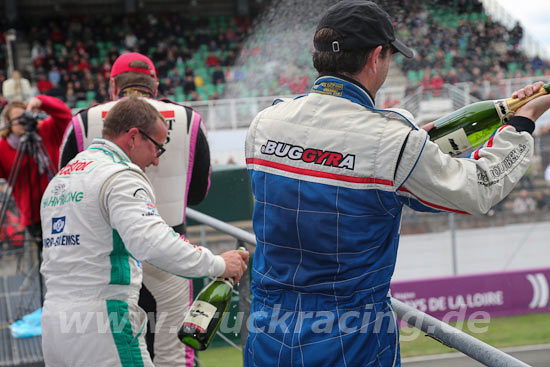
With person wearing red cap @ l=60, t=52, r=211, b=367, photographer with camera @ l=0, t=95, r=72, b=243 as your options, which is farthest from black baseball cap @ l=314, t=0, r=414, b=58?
photographer with camera @ l=0, t=95, r=72, b=243

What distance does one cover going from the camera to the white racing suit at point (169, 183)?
285 centimetres

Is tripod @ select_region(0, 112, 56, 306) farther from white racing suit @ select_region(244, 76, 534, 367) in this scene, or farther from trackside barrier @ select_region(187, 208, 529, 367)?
trackside barrier @ select_region(187, 208, 529, 367)

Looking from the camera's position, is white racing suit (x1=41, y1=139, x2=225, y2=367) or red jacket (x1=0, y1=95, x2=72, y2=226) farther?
red jacket (x1=0, y1=95, x2=72, y2=226)

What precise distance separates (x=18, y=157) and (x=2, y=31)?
1771 centimetres

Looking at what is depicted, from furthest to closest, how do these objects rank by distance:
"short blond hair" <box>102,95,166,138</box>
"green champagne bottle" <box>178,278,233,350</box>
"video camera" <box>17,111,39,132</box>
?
1. "video camera" <box>17,111,39,132</box>
2. "short blond hair" <box>102,95,166,138</box>
3. "green champagne bottle" <box>178,278,233,350</box>

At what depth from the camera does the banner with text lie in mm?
8602

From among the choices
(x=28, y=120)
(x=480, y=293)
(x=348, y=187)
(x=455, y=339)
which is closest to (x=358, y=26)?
(x=348, y=187)

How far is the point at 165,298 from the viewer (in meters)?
2.89

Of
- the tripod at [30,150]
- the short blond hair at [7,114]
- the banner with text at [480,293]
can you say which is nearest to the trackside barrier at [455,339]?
the tripod at [30,150]

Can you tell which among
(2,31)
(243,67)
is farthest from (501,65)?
(2,31)

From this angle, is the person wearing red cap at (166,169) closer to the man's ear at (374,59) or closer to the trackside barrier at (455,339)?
the trackside barrier at (455,339)

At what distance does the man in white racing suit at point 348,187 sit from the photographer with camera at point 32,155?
2.68 meters

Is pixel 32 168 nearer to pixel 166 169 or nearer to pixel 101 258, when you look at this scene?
pixel 166 169

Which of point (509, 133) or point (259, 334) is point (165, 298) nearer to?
point (259, 334)
